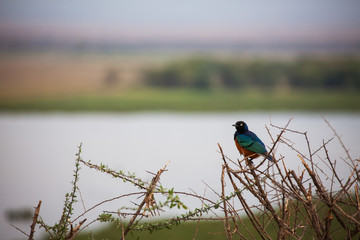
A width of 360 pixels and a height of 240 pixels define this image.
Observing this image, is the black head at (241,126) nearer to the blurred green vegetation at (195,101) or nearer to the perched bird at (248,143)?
the perched bird at (248,143)

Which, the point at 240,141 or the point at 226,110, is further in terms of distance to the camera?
the point at 226,110

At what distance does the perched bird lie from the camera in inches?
155

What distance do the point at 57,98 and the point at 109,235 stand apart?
31.0 m

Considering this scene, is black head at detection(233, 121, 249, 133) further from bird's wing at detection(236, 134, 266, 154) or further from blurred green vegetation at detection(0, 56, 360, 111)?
blurred green vegetation at detection(0, 56, 360, 111)

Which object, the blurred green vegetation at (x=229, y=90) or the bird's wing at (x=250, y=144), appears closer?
the bird's wing at (x=250, y=144)

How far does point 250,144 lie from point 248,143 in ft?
0.12

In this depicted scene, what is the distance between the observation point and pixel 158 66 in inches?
1565

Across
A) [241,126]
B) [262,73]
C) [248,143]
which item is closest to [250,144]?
[248,143]

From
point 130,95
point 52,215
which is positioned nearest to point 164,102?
point 130,95

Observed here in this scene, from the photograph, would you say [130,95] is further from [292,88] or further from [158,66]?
[292,88]

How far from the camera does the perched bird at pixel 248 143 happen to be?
12.9ft

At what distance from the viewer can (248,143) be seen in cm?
404

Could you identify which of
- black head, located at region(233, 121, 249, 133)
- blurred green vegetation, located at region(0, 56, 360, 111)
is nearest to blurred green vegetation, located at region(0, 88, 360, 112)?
blurred green vegetation, located at region(0, 56, 360, 111)

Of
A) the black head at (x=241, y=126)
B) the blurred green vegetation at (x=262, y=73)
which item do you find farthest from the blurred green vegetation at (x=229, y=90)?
the black head at (x=241, y=126)
